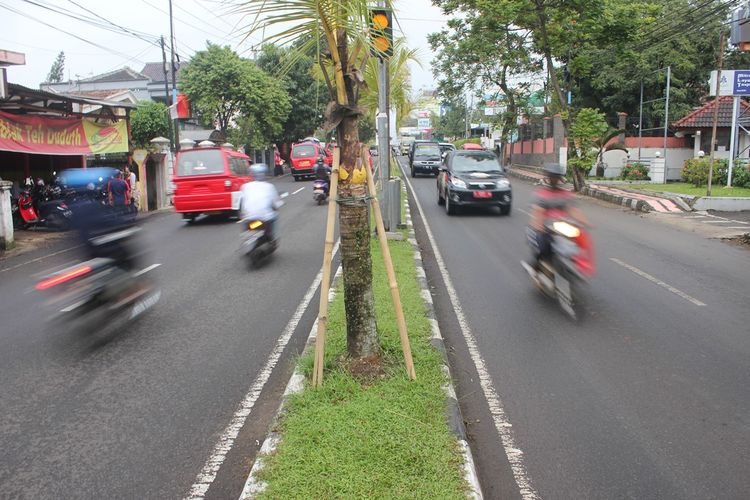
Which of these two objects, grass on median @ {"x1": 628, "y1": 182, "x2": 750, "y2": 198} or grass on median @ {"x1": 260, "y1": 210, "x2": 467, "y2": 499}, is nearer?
grass on median @ {"x1": 260, "y1": 210, "x2": 467, "y2": 499}

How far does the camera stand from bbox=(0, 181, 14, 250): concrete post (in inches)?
529

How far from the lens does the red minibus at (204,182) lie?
16016 mm

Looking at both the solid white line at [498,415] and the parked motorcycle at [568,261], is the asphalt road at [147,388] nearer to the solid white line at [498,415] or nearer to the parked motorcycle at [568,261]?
the solid white line at [498,415]

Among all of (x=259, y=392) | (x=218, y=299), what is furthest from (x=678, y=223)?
(x=259, y=392)

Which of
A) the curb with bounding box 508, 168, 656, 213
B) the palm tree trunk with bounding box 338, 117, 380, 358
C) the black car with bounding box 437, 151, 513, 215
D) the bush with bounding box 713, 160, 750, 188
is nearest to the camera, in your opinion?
the palm tree trunk with bounding box 338, 117, 380, 358

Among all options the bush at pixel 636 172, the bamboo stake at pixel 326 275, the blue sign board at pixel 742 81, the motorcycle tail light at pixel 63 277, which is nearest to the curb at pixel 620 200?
the blue sign board at pixel 742 81

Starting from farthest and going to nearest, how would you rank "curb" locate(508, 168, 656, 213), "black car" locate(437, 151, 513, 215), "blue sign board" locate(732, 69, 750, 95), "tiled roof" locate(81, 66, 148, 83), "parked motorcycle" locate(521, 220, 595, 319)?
"tiled roof" locate(81, 66, 148, 83)
"curb" locate(508, 168, 656, 213)
"blue sign board" locate(732, 69, 750, 95)
"black car" locate(437, 151, 513, 215)
"parked motorcycle" locate(521, 220, 595, 319)

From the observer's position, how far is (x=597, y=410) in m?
4.62

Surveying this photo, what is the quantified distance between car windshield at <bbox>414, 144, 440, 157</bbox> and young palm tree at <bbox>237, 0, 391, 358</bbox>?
30.9 metres

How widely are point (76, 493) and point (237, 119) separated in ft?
112

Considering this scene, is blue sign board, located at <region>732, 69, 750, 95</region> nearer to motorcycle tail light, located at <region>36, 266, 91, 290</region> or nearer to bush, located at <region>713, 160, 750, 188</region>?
bush, located at <region>713, 160, 750, 188</region>

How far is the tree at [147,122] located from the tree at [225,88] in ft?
7.37

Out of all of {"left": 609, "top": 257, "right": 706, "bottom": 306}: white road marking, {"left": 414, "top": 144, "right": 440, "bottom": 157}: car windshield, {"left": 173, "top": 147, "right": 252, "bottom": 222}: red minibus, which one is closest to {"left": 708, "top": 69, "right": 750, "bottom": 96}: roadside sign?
{"left": 609, "top": 257, "right": 706, "bottom": 306}: white road marking

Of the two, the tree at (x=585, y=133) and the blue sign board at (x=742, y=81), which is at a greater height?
the blue sign board at (x=742, y=81)
